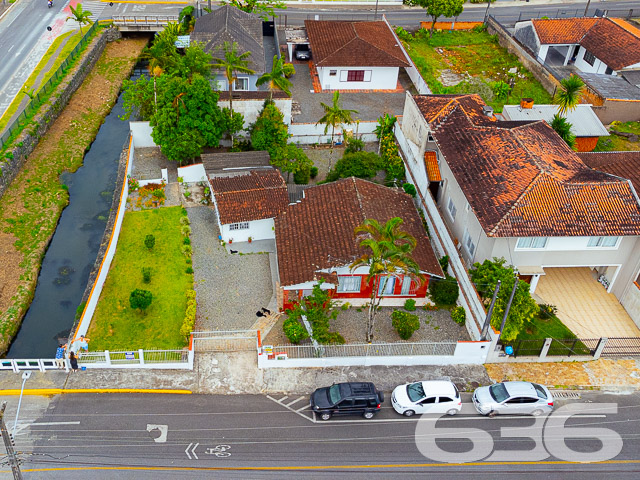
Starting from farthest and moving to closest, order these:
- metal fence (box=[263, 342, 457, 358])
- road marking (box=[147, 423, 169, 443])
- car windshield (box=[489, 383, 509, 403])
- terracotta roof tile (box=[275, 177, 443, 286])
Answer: terracotta roof tile (box=[275, 177, 443, 286]) < metal fence (box=[263, 342, 457, 358]) < car windshield (box=[489, 383, 509, 403]) < road marking (box=[147, 423, 169, 443])

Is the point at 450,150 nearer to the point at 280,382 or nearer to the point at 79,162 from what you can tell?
the point at 280,382

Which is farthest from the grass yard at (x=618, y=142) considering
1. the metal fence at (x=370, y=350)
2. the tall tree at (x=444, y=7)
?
the metal fence at (x=370, y=350)

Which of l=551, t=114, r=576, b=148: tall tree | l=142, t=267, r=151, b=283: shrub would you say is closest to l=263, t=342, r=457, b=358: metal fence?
l=142, t=267, r=151, b=283: shrub

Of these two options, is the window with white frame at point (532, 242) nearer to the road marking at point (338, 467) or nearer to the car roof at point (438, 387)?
the car roof at point (438, 387)

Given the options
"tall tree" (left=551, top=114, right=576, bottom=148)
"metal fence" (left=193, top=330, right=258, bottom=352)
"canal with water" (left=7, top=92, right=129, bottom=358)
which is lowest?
"canal with water" (left=7, top=92, right=129, bottom=358)

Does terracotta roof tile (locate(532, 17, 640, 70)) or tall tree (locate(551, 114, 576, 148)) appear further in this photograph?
terracotta roof tile (locate(532, 17, 640, 70))

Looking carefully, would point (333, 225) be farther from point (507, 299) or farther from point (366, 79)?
point (366, 79)

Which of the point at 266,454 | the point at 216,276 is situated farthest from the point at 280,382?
the point at 216,276

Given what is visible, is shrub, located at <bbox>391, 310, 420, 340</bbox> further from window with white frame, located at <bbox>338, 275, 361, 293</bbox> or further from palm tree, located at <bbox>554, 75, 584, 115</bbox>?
palm tree, located at <bbox>554, 75, 584, 115</bbox>
